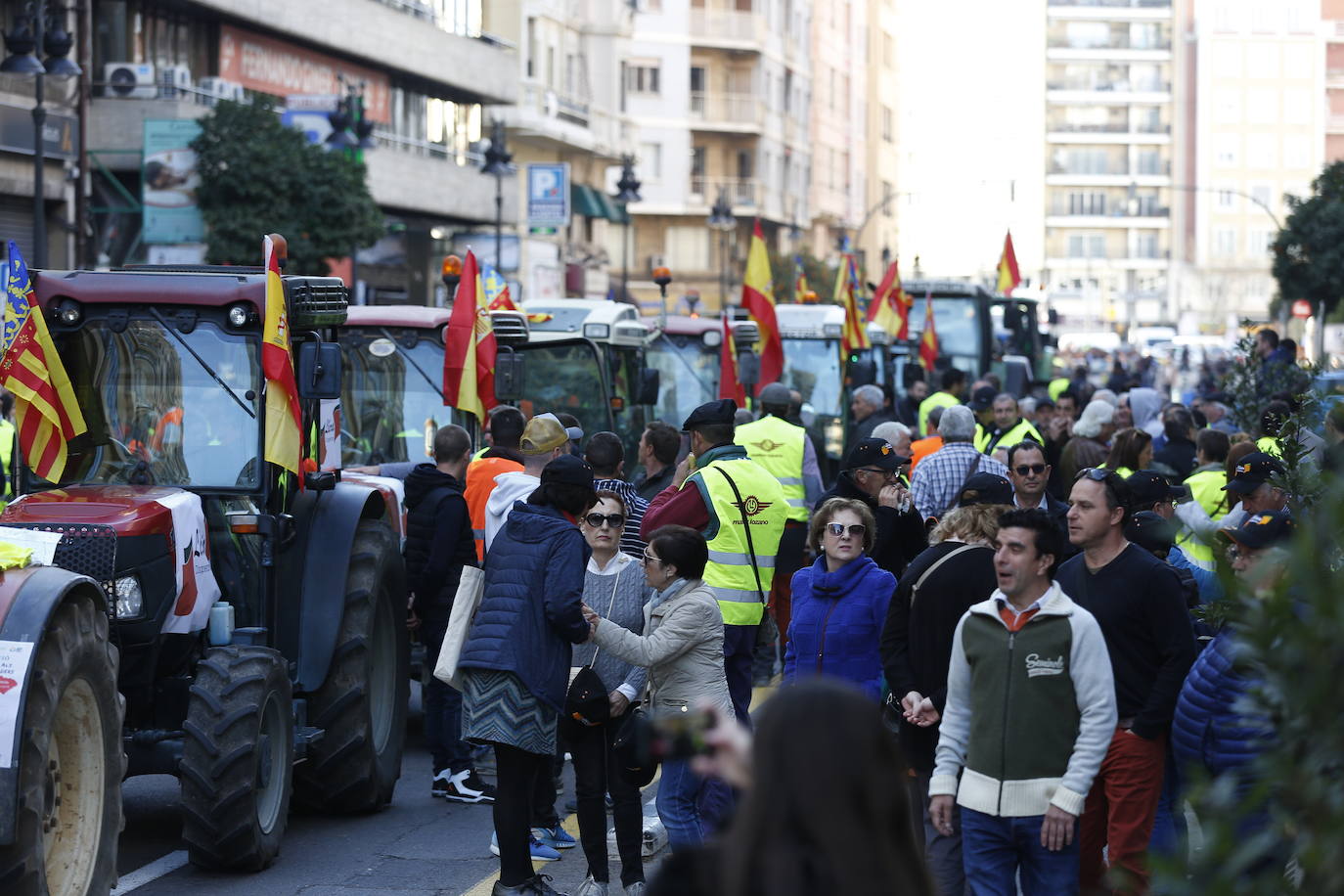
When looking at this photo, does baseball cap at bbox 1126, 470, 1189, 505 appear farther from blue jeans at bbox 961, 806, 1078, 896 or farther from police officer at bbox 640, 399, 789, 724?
blue jeans at bbox 961, 806, 1078, 896

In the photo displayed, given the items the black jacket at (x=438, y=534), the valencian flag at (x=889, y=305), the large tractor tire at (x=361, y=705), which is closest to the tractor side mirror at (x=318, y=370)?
the large tractor tire at (x=361, y=705)

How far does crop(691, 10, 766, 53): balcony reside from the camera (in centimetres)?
6912

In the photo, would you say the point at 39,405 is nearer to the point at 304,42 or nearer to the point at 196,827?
the point at 196,827

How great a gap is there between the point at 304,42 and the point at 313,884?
3387 cm

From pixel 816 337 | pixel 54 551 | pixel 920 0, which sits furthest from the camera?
pixel 920 0

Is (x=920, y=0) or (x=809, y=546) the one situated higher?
(x=920, y=0)

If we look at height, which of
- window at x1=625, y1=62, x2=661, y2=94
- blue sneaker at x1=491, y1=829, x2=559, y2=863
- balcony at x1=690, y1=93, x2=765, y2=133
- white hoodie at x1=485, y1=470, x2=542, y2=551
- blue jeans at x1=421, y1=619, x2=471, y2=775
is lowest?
blue sneaker at x1=491, y1=829, x2=559, y2=863

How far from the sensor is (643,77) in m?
68.5

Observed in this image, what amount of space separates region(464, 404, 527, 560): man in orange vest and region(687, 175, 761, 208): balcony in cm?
5846

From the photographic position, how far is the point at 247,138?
31.8 meters

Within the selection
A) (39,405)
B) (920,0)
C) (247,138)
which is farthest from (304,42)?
(920,0)

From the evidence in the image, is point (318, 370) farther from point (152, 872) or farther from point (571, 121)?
point (571, 121)

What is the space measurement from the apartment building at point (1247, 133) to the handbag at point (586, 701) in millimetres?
118451

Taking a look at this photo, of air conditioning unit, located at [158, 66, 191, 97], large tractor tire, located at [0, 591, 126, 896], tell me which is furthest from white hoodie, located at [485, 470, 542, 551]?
air conditioning unit, located at [158, 66, 191, 97]
